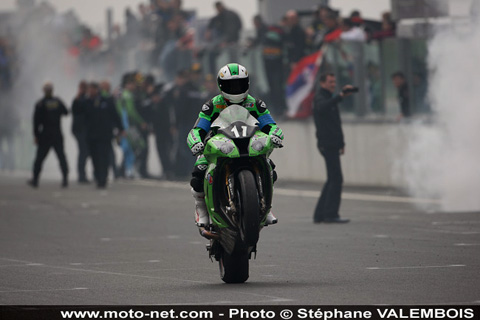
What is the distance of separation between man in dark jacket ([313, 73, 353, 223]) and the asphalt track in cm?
38

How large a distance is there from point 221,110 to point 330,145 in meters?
6.72

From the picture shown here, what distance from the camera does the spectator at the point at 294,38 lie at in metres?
27.4

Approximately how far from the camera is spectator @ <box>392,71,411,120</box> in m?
24.6

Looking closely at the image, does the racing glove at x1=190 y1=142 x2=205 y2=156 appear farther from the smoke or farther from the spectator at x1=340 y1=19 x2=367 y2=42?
the spectator at x1=340 y1=19 x2=367 y2=42

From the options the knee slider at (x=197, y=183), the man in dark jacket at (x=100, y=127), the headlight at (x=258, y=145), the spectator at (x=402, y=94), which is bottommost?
the man in dark jacket at (x=100, y=127)

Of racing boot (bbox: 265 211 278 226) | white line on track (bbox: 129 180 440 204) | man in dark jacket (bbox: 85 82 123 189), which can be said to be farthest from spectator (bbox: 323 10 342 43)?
racing boot (bbox: 265 211 278 226)

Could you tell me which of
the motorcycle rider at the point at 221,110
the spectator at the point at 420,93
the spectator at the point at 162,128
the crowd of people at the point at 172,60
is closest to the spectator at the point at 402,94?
the crowd of people at the point at 172,60

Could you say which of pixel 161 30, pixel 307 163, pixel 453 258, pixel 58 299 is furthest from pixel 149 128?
pixel 58 299

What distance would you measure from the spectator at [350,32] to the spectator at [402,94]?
1.46m

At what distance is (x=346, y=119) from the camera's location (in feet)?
86.9

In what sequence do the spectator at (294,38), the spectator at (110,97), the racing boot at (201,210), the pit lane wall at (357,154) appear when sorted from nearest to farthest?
the racing boot at (201,210) → the pit lane wall at (357,154) → the spectator at (294,38) → the spectator at (110,97)

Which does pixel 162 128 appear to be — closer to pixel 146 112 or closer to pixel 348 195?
pixel 146 112

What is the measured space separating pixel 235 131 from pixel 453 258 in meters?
2.83

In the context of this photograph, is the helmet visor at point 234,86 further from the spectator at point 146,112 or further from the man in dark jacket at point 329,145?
the spectator at point 146,112
